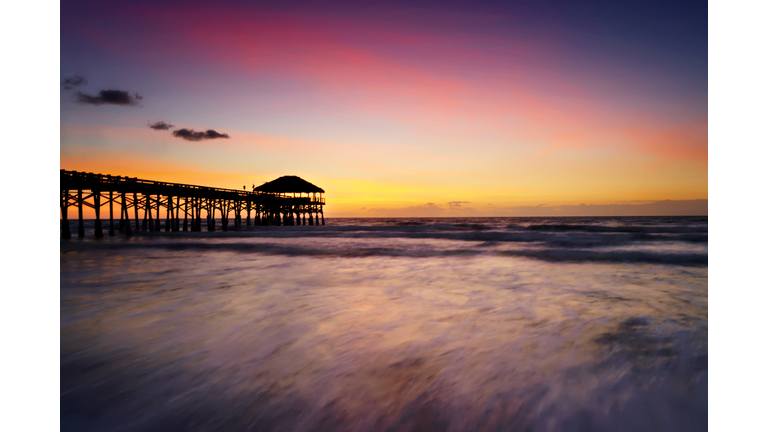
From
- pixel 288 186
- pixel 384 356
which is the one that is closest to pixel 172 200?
pixel 288 186

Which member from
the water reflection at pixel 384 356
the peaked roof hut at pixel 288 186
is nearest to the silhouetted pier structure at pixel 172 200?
the peaked roof hut at pixel 288 186

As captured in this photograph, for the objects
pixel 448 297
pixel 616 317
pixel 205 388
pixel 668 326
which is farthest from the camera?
pixel 448 297

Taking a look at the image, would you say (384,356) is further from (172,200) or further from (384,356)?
(172,200)

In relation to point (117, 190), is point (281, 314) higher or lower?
lower

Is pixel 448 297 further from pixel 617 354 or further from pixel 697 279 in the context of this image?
pixel 697 279

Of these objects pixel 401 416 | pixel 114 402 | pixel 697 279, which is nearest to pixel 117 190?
pixel 114 402

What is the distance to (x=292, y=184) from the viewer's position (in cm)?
5447

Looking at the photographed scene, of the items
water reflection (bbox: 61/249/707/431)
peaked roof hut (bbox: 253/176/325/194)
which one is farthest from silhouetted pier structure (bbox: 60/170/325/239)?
water reflection (bbox: 61/249/707/431)

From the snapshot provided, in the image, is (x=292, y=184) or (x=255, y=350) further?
(x=292, y=184)

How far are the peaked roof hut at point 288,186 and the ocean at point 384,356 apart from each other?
44351 millimetres

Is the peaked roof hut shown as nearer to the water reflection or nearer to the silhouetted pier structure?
the silhouetted pier structure

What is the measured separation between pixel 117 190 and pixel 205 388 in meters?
32.0

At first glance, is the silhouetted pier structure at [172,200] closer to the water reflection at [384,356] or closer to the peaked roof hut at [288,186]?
the peaked roof hut at [288,186]

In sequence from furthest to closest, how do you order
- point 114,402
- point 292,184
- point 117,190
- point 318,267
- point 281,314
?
point 292,184, point 117,190, point 318,267, point 281,314, point 114,402
